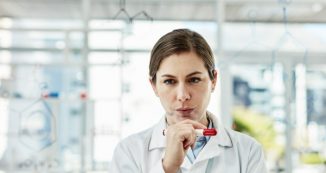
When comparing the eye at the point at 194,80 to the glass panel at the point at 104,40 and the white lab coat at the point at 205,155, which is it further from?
the glass panel at the point at 104,40

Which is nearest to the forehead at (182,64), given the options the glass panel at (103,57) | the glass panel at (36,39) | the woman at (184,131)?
the woman at (184,131)

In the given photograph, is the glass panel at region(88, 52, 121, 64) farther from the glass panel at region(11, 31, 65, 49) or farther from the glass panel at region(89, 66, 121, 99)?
the glass panel at region(11, 31, 65, 49)

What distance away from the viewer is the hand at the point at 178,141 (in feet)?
3.23

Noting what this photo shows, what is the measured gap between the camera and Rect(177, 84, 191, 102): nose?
1018mm

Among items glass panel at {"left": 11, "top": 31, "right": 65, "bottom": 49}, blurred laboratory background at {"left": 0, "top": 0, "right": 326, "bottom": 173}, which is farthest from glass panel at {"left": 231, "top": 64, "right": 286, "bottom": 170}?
glass panel at {"left": 11, "top": 31, "right": 65, "bottom": 49}

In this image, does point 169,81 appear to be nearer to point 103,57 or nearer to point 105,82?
point 105,82

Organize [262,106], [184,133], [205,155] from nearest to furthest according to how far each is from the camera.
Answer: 1. [184,133]
2. [205,155]
3. [262,106]

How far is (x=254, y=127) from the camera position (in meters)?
3.70

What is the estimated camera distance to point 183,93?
102 centimetres

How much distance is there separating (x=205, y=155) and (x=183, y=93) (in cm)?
21

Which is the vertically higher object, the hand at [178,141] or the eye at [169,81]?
the eye at [169,81]

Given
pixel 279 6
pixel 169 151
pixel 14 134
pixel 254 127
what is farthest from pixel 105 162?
pixel 169 151

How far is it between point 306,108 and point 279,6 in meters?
0.87

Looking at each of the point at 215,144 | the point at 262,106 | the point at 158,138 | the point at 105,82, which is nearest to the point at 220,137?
the point at 215,144
